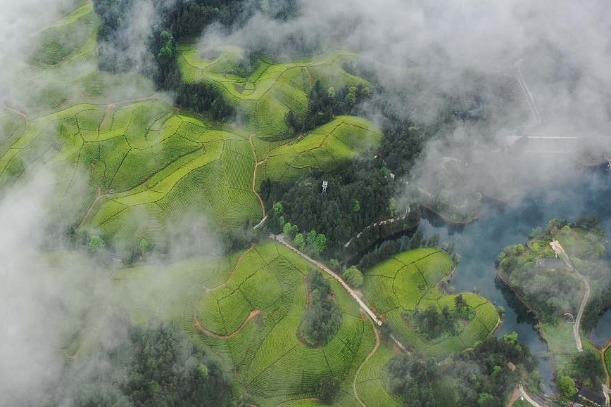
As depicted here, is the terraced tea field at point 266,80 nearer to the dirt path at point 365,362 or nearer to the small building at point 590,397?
the dirt path at point 365,362

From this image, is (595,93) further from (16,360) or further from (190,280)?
(16,360)

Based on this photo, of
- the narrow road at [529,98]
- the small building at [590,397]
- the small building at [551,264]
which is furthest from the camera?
the narrow road at [529,98]

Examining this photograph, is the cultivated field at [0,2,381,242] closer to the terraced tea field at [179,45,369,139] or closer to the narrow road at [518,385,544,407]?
the terraced tea field at [179,45,369,139]

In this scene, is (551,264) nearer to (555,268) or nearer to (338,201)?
(555,268)

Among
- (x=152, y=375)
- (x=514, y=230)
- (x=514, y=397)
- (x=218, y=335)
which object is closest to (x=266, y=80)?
(x=514, y=230)

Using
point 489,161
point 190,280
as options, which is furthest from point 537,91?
point 190,280

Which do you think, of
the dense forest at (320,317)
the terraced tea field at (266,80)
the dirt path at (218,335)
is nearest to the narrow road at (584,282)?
the dense forest at (320,317)
